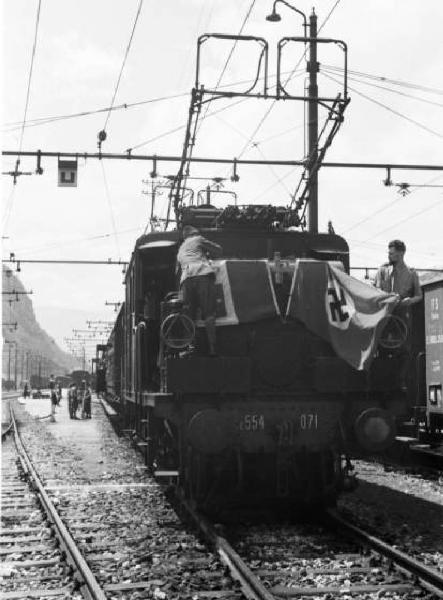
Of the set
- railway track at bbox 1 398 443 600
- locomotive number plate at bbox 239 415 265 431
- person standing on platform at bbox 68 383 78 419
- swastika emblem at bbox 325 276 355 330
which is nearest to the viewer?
railway track at bbox 1 398 443 600

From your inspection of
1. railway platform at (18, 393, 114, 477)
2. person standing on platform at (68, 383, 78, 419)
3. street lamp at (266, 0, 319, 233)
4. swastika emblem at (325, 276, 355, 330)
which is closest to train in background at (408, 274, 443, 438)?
street lamp at (266, 0, 319, 233)

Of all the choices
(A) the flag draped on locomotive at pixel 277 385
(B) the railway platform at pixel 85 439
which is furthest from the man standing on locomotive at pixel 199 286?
(B) the railway platform at pixel 85 439

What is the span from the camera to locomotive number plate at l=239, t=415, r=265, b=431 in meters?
7.98

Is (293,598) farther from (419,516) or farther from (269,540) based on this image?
(419,516)

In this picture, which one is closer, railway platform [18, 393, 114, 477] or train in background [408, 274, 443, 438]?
train in background [408, 274, 443, 438]

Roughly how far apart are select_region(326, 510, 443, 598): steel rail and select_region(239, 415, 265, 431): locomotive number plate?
1229 millimetres

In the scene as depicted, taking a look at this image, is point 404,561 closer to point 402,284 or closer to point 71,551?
point 71,551

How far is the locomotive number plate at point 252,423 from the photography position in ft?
26.2

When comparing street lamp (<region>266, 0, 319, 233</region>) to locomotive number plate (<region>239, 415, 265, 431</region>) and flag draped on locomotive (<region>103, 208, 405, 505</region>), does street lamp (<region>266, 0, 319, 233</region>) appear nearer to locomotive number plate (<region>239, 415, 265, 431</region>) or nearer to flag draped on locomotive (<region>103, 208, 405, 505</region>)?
flag draped on locomotive (<region>103, 208, 405, 505</region>)

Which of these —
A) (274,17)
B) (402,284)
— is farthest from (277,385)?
(274,17)

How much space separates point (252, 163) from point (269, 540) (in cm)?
1017

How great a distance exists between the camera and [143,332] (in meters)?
9.39

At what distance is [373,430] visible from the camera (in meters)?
8.03

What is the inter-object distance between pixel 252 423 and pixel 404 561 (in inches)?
80.7
